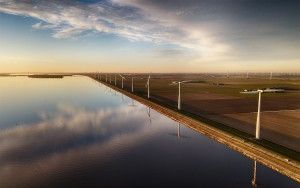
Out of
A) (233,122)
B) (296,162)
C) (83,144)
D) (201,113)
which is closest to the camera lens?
(296,162)

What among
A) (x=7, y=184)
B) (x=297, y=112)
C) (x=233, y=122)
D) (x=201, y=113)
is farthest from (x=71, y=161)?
(x=297, y=112)

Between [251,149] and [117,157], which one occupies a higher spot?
[251,149]

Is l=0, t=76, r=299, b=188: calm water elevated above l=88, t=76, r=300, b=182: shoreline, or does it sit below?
below

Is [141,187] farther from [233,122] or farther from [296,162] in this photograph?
[233,122]

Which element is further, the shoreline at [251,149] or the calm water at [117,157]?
the shoreline at [251,149]

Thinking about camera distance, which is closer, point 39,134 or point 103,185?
point 103,185

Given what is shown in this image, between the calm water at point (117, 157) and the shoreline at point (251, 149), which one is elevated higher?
the shoreline at point (251, 149)

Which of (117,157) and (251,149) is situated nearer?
(251,149)

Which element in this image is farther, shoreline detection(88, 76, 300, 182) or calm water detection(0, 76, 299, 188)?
shoreline detection(88, 76, 300, 182)
